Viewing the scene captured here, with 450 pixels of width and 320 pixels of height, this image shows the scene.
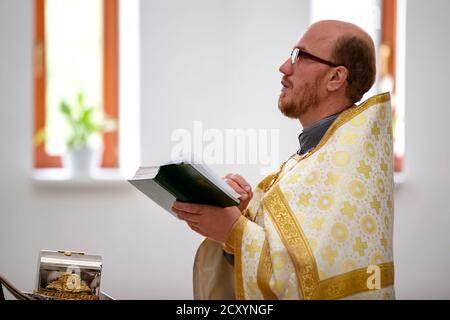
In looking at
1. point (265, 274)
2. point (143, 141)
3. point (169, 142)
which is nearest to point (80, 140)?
point (143, 141)

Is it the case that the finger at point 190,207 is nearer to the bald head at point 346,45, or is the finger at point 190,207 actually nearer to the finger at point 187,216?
the finger at point 187,216

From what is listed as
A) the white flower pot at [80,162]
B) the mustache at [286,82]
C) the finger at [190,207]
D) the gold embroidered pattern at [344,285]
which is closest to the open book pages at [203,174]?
the finger at [190,207]

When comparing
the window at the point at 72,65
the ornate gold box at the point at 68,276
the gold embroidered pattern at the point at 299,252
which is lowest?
the ornate gold box at the point at 68,276

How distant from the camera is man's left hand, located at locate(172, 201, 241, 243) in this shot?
1499 mm

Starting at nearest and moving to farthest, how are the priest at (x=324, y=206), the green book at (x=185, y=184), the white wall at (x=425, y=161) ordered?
the green book at (x=185, y=184) < the priest at (x=324, y=206) < the white wall at (x=425, y=161)

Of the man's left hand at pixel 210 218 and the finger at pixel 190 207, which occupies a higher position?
the finger at pixel 190 207

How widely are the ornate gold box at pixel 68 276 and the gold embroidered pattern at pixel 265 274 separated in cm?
43

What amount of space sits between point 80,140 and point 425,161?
5.87 ft

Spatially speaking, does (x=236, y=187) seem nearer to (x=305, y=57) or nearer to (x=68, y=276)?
(x=305, y=57)

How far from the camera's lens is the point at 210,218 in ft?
4.91

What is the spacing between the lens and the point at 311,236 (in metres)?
1.45

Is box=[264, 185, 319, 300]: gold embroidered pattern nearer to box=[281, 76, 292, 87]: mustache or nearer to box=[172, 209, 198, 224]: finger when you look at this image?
box=[172, 209, 198, 224]: finger

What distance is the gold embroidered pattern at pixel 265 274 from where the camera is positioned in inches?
57.6

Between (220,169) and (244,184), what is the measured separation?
5.25 feet
